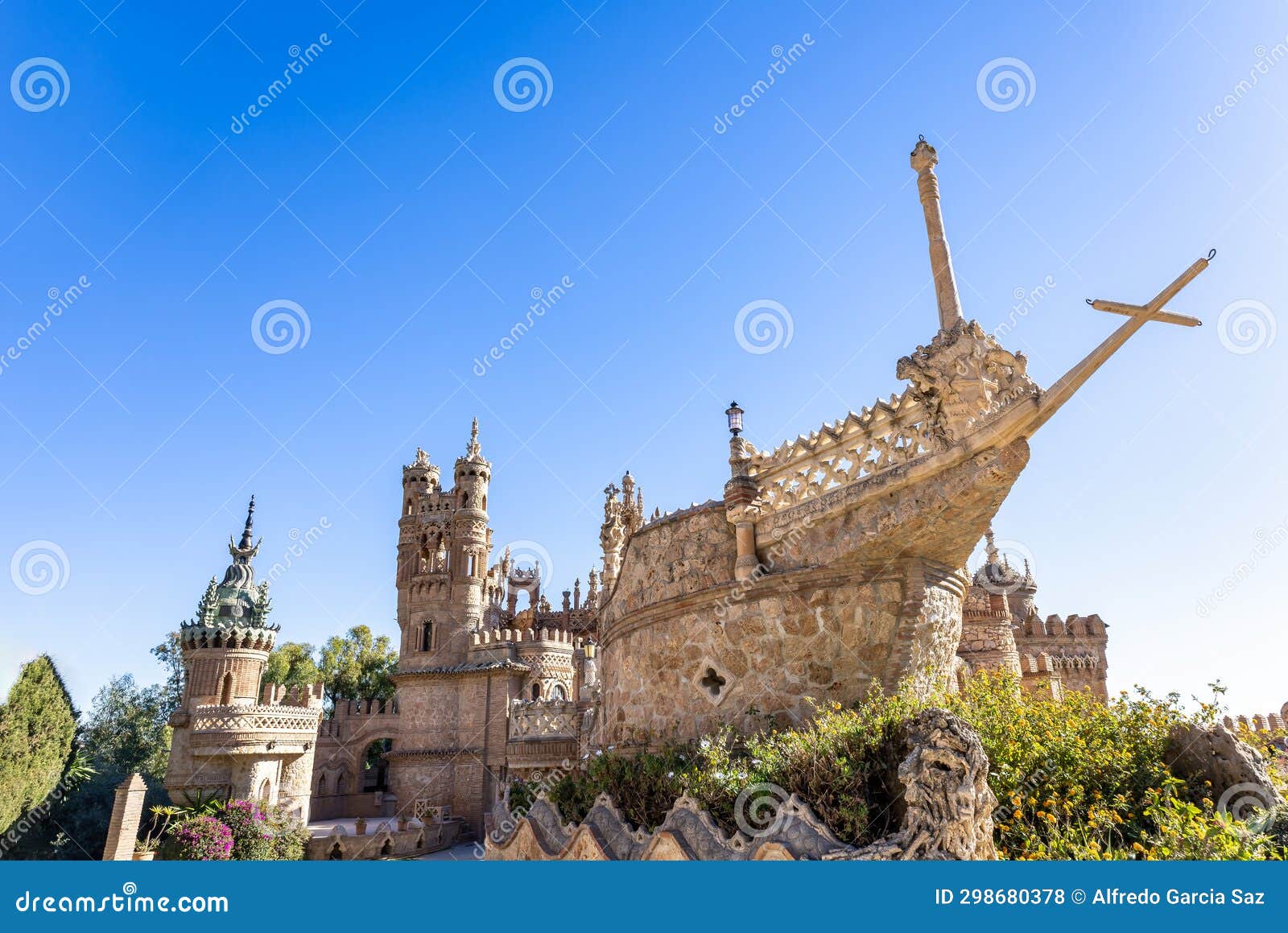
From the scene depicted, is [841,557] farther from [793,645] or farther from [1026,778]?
[1026,778]

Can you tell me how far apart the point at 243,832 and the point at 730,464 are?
26950mm

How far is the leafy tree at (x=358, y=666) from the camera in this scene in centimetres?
5259

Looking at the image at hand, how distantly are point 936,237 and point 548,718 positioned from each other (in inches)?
753

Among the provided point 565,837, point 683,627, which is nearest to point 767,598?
point 683,627

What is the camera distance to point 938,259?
32.7 feet

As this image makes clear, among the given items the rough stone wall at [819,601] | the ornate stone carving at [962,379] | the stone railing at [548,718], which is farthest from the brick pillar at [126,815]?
the ornate stone carving at [962,379]

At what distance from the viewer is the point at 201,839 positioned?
86.3 feet

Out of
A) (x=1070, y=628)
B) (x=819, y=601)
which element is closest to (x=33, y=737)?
(x=819, y=601)

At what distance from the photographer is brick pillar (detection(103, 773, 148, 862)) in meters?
24.1

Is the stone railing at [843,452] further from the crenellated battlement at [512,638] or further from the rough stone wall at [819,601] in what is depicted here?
the crenellated battlement at [512,638]

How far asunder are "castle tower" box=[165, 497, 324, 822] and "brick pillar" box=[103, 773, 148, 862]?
11.8 ft

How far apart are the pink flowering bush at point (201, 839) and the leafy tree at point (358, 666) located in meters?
23.3

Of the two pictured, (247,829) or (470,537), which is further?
(470,537)

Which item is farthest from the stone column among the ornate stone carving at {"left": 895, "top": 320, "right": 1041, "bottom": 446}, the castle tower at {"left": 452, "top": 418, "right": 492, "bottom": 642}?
the castle tower at {"left": 452, "top": 418, "right": 492, "bottom": 642}
